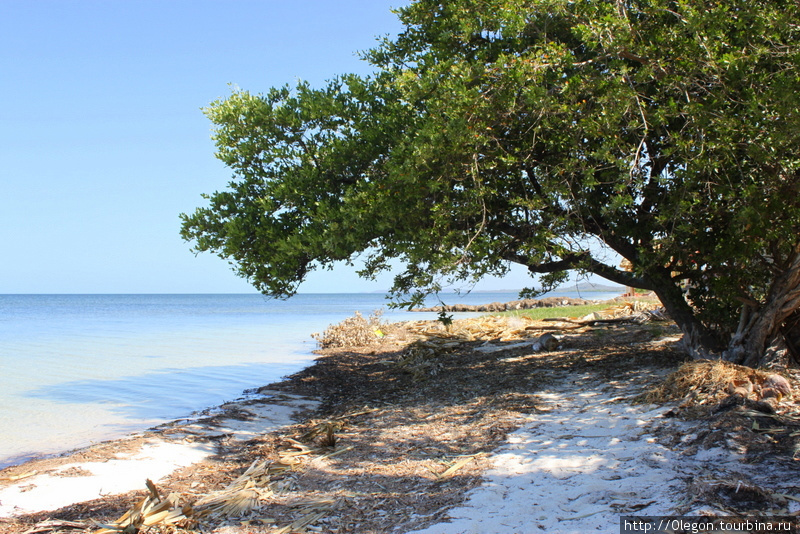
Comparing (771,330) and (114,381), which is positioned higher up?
(771,330)

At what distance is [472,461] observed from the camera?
16.3ft

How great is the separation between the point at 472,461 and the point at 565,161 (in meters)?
3.79

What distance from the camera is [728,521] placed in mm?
3111

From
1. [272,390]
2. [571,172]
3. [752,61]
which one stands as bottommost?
[272,390]

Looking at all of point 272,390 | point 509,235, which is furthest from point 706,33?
point 272,390

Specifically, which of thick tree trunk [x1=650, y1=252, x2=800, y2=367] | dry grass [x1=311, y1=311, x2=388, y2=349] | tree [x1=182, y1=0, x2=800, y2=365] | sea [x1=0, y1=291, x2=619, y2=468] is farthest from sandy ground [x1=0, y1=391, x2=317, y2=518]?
dry grass [x1=311, y1=311, x2=388, y2=349]

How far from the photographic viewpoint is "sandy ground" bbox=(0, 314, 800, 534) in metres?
3.72

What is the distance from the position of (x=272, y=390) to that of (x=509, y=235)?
18.8 ft

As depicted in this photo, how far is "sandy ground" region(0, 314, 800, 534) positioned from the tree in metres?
1.82

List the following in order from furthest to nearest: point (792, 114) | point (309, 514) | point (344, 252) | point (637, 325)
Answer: point (637, 325), point (344, 252), point (792, 114), point (309, 514)

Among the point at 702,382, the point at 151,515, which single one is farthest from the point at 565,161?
the point at 151,515

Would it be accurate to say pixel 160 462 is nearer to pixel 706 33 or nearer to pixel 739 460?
pixel 739 460

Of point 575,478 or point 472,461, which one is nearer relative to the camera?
point 575,478

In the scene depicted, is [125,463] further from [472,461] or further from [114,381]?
[114,381]
